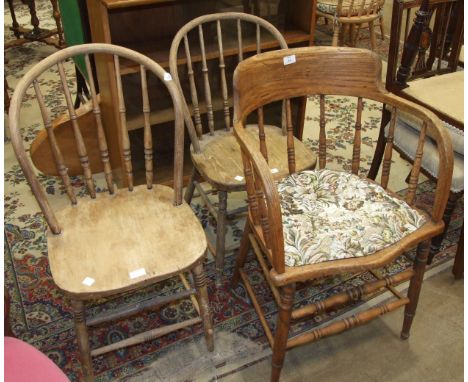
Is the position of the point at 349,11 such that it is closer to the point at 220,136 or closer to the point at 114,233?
the point at 220,136

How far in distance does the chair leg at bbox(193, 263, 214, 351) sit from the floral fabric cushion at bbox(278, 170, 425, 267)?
0.93 ft

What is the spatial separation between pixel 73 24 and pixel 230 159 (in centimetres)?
108

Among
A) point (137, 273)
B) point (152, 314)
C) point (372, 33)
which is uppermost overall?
point (137, 273)

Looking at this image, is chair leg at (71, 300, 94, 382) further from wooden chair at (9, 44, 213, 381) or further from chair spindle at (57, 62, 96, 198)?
chair spindle at (57, 62, 96, 198)

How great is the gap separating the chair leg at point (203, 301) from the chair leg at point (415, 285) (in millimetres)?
667

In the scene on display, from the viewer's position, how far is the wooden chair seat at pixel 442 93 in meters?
1.84

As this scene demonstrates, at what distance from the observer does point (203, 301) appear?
1.53m

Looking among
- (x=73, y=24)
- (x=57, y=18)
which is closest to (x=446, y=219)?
(x=73, y=24)

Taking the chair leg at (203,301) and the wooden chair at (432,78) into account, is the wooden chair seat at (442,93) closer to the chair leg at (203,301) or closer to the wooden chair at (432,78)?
the wooden chair at (432,78)

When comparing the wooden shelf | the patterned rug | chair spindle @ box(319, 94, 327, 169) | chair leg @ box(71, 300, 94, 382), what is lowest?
the patterned rug

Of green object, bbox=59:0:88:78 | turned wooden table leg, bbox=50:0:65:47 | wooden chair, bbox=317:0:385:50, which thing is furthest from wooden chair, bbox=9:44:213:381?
turned wooden table leg, bbox=50:0:65:47

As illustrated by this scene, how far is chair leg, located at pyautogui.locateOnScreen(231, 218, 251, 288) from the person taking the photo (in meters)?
1.68

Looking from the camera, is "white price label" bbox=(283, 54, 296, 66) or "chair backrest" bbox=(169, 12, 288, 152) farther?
"chair backrest" bbox=(169, 12, 288, 152)

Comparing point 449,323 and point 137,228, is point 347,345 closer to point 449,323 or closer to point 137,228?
point 449,323
